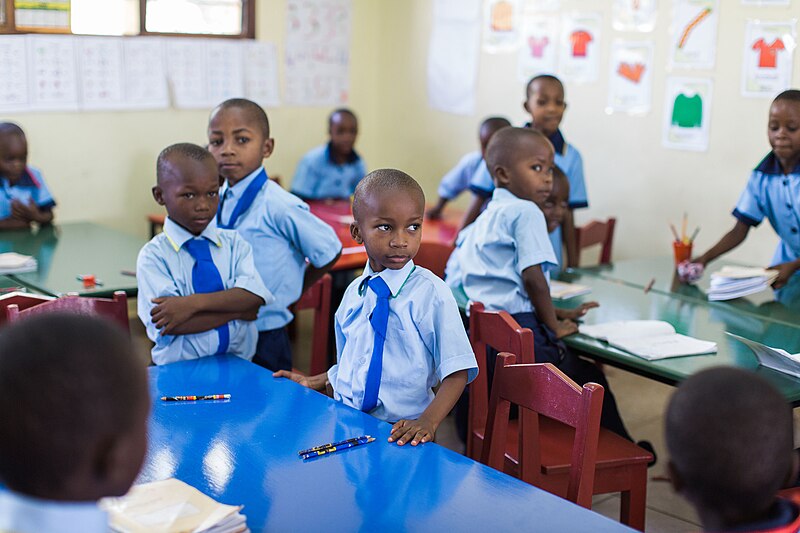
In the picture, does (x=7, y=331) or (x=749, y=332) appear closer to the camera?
(x=7, y=331)

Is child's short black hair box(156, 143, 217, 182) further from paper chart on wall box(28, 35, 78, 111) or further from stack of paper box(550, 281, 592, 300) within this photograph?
paper chart on wall box(28, 35, 78, 111)

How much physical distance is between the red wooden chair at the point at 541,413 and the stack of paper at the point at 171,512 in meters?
0.73

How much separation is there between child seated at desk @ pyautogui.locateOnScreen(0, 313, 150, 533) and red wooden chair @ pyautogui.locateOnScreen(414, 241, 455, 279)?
2.61 meters

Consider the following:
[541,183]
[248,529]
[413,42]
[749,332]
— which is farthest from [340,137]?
[248,529]

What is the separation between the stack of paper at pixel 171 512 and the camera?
56.2 inches

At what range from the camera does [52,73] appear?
4.72 m

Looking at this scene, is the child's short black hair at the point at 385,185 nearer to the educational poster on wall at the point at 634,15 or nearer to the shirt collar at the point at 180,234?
the shirt collar at the point at 180,234

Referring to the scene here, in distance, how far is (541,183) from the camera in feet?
9.89

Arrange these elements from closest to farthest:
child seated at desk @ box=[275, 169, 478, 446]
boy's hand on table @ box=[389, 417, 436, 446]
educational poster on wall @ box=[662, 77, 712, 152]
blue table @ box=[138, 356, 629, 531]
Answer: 1. blue table @ box=[138, 356, 629, 531]
2. boy's hand on table @ box=[389, 417, 436, 446]
3. child seated at desk @ box=[275, 169, 478, 446]
4. educational poster on wall @ box=[662, 77, 712, 152]

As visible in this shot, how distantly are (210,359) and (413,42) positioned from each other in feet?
13.3

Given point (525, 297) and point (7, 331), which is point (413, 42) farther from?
point (7, 331)

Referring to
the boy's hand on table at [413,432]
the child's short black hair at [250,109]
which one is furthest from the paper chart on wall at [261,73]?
the boy's hand on table at [413,432]


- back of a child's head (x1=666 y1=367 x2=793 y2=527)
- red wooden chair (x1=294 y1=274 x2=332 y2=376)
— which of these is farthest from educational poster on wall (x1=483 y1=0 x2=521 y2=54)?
back of a child's head (x1=666 y1=367 x2=793 y2=527)

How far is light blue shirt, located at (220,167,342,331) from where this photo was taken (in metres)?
2.95
